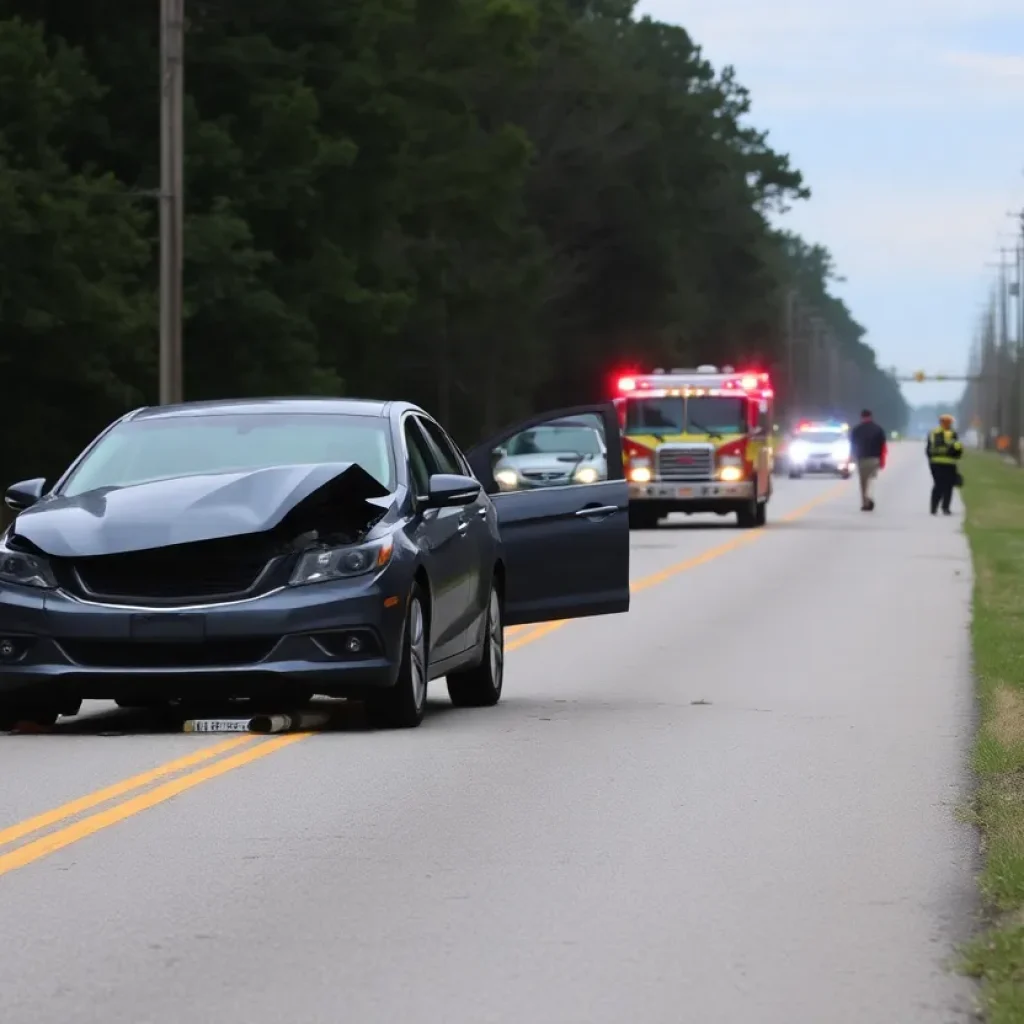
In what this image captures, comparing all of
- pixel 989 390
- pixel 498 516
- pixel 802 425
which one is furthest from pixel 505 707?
pixel 989 390

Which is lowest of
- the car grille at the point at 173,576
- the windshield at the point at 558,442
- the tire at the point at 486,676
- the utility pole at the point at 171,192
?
the windshield at the point at 558,442

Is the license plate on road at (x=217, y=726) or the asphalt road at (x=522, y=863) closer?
the asphalt road at (x=522, y=863)

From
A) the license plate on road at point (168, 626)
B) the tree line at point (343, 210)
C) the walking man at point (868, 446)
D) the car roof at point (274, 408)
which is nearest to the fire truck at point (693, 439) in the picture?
the walking man at point (868, 446)

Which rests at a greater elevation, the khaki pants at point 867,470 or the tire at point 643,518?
the khaki pants at point 867,470

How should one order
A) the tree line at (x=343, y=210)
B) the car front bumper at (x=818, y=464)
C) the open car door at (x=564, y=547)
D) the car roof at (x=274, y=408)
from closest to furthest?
the car roof at (x=274, y=408) → the open car door at (x=564, y=547) → the tree line at (x=343, y=210) → the car front bumper at (x=818, y=464)

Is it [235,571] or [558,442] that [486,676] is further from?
[558,442]

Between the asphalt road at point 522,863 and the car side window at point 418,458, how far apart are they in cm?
117

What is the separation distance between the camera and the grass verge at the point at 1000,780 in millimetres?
7387

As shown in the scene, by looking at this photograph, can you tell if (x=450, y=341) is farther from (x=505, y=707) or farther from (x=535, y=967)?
(x=535, y=967)

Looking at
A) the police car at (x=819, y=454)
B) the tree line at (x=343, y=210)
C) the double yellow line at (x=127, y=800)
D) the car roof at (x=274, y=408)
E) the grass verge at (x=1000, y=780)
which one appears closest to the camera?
the grass verge at (x=1000, y=780)

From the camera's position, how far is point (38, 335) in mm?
45844

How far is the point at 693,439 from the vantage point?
4378 cm

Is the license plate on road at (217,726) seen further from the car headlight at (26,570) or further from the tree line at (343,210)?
the tree line at (343,210)

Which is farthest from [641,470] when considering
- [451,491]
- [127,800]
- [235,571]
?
[127,800]
